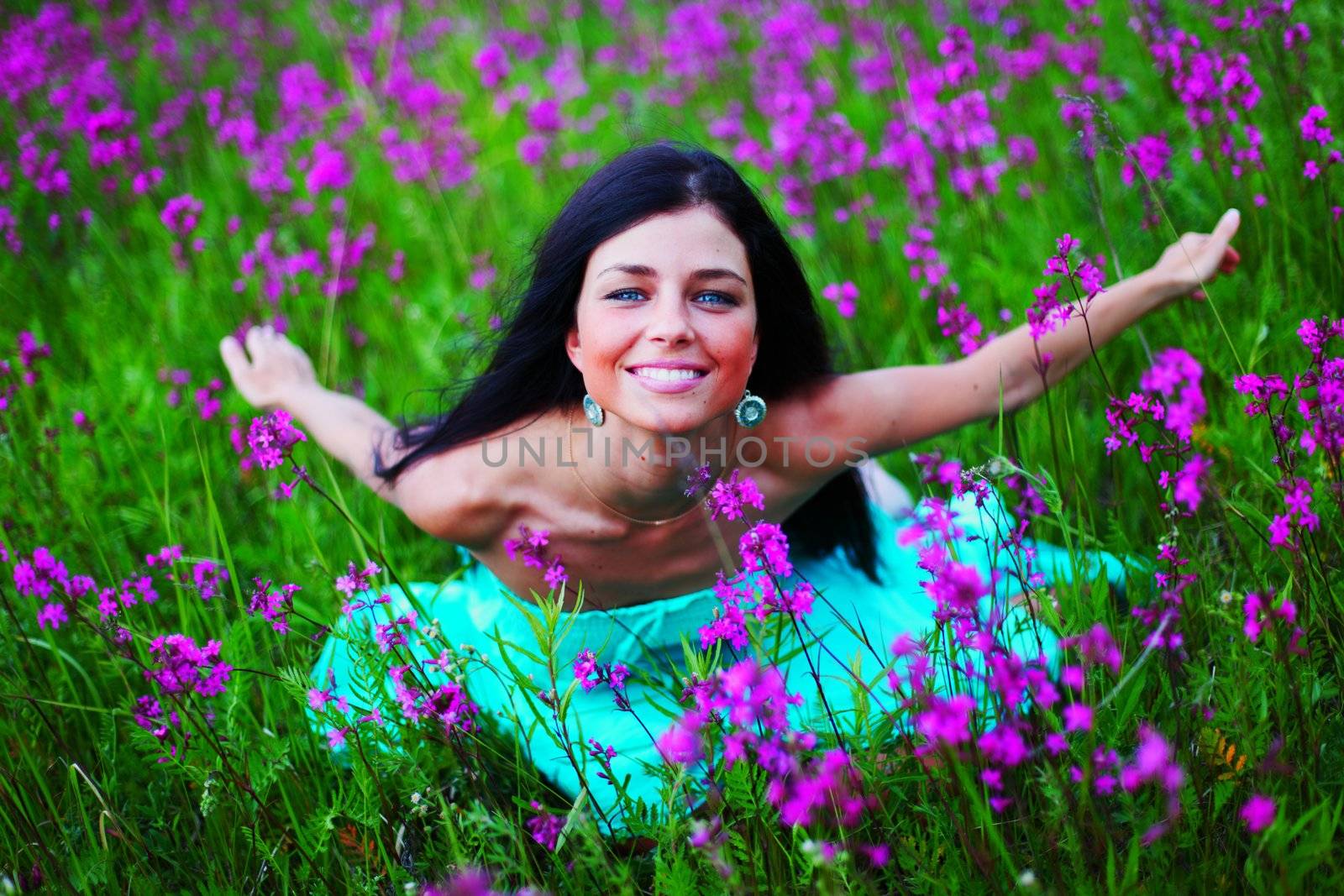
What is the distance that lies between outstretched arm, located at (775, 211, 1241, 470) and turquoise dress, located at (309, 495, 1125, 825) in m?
0.26

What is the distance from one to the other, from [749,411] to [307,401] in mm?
1630

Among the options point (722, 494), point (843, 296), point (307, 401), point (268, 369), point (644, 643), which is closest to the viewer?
point (722, 494)

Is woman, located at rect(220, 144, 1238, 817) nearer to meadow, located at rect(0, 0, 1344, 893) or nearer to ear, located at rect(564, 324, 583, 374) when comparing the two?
ear, located at rect(564, 324, 583, 374)

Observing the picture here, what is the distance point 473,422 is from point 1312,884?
6.87 feet

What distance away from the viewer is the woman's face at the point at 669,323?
87.7 inches

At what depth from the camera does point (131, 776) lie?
8.51 feet

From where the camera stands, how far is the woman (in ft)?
7.57

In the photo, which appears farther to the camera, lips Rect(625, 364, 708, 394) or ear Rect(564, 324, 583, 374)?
ear Rect(564, 324, 583, 374)

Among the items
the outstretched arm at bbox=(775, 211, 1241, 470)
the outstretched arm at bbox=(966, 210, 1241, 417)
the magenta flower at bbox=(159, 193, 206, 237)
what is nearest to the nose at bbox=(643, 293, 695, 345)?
the outstretched arm at bbox=(775, 211, 1241, 470)

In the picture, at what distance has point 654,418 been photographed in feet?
7.30

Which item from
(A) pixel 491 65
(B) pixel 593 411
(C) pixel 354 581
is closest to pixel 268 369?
(B) pixel 593 411

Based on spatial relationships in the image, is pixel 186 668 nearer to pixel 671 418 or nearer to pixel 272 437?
pixel 272 437

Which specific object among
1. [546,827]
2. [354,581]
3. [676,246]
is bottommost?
[546,827]

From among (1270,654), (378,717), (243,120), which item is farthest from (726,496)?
(243,120)
